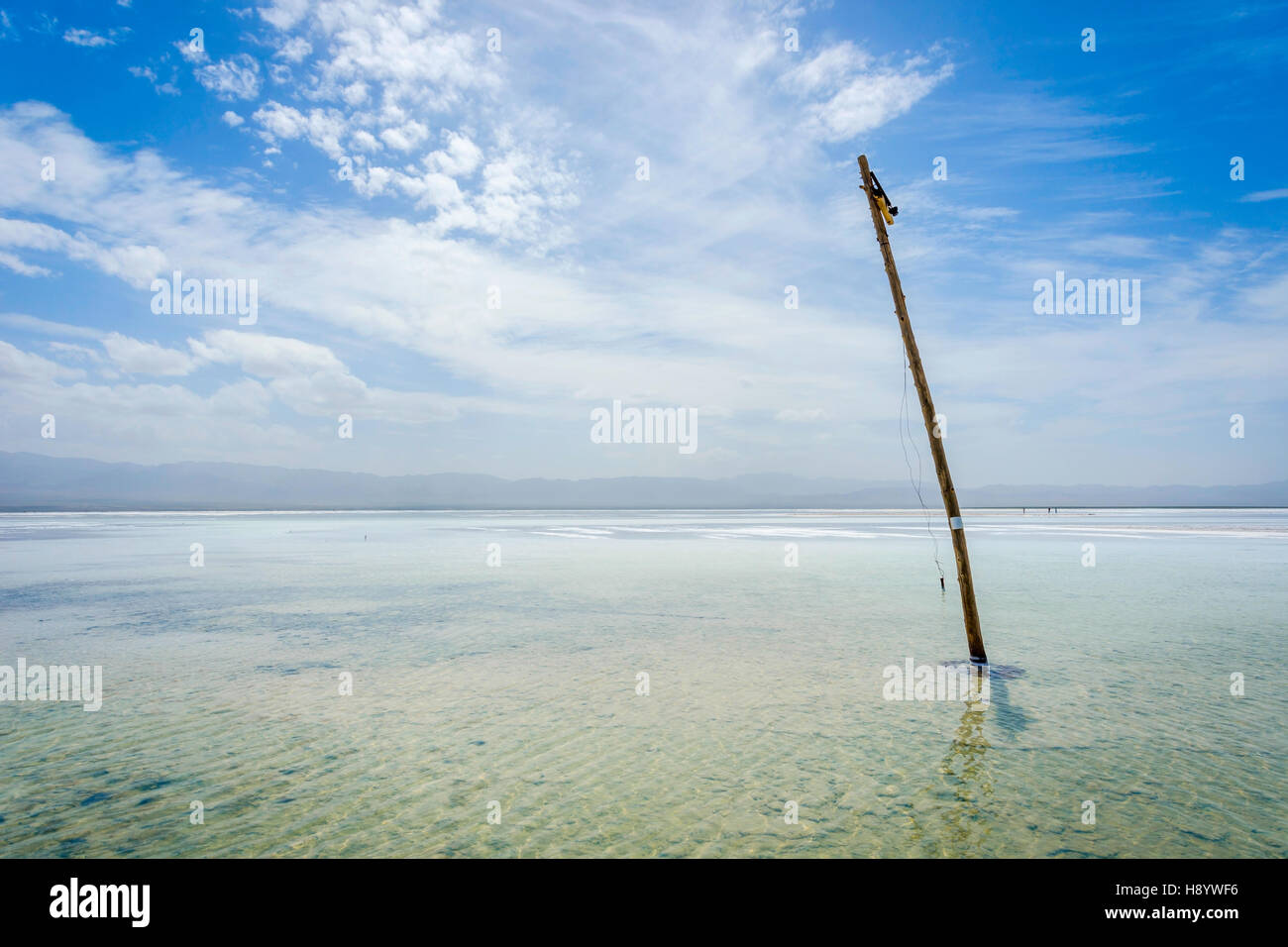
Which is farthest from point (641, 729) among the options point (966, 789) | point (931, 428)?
point (931, 428)

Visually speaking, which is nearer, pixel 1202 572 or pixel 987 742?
pixel 987 742

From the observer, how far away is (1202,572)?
24547 mm

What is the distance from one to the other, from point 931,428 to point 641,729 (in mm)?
7211

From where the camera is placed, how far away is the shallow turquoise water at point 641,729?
5676 millimetres

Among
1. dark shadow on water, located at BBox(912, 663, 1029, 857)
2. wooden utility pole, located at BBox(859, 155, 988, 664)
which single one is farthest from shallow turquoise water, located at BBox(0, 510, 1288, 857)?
wooden utility pole, located at BBox(859, 155, 988, 664)

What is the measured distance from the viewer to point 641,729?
27.3 ft

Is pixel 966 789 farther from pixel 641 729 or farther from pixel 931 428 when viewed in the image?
pixel 931 428

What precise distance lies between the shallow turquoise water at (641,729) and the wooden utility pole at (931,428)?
2.58 ft

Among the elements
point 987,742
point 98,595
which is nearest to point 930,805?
point 987,742
